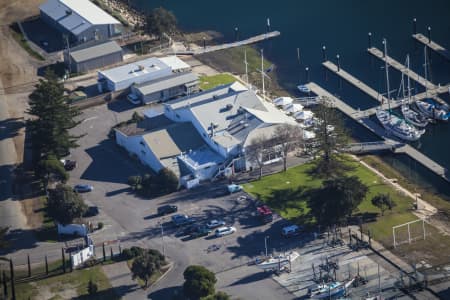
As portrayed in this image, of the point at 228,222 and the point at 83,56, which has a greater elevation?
the point at 83,56

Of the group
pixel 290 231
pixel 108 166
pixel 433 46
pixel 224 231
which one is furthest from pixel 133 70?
pixel 290 231

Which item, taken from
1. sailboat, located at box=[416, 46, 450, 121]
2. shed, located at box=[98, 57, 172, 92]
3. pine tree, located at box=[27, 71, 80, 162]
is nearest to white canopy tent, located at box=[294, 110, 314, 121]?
sailboat, located at box=[416, 46, 450, 121]

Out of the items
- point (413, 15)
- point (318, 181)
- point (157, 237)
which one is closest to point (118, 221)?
point (157, 237)

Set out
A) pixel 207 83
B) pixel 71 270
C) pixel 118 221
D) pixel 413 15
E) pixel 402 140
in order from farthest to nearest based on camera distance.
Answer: pixel 413 15 < pixel 207 83 < pixel 402 140 < pixel 118 221 < pixel 71 270

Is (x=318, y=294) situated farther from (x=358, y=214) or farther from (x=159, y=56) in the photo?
(x=159, y=56)

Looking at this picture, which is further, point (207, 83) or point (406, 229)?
point (207, 83)

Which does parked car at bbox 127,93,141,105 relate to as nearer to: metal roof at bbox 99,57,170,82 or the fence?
metal roof at bbox 99,57,170,82

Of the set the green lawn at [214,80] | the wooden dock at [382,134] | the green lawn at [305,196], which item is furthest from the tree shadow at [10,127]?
the wooden dock at [382,134]
